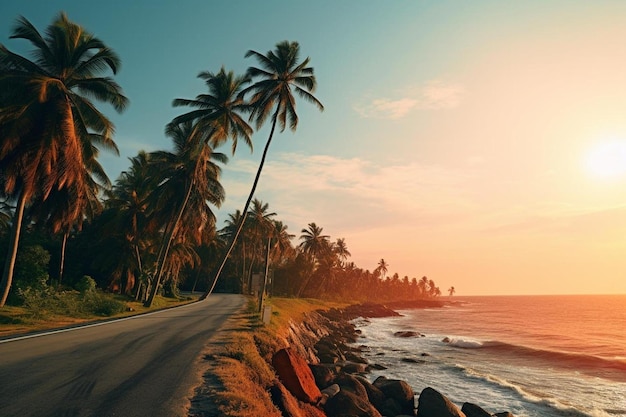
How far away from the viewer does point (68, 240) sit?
38781mm

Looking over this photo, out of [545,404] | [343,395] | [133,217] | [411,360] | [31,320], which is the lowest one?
[545,404]

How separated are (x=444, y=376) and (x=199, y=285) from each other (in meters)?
66.7

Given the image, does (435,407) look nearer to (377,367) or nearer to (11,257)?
(377,367)

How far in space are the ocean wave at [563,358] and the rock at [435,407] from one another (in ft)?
74.1

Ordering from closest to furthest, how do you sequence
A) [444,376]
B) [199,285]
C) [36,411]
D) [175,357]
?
[36,411] → [175,357] → [444,376] → [199,285]

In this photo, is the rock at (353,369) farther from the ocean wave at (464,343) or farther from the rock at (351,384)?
the ocean wave at (464,343)

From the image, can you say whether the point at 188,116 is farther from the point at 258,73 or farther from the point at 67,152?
the point at 67,152

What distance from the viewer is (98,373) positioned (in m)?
8.73

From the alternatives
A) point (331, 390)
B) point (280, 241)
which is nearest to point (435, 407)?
point (331, 390)

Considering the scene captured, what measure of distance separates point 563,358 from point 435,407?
28969 mm

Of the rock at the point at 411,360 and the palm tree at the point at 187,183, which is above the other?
the palm tree at the point at 187,183

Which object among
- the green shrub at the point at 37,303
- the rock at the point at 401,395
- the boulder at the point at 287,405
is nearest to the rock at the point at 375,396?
the rock at the point at 401,395

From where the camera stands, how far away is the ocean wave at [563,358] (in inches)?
1224

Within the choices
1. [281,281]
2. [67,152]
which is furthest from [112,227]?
[281,281]
